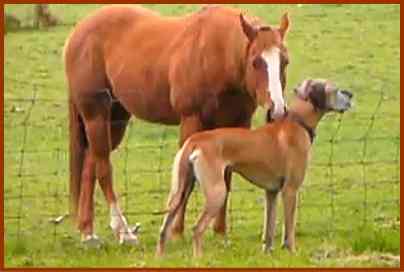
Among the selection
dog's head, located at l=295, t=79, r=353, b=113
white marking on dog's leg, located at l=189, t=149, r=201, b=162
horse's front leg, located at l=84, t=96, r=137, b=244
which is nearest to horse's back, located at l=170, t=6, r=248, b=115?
dog's head, located at l=295, t=79, r=353, b=113

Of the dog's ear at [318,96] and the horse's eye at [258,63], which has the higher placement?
the horse's eye at [258,63]

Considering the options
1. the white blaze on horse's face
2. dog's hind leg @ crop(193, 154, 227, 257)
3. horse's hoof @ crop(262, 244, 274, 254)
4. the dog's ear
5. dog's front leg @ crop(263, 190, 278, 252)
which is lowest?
horse's hoof @ crop(262, 244, 274, 254)

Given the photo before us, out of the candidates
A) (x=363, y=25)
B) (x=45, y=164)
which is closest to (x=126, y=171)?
(x=45, y=164)

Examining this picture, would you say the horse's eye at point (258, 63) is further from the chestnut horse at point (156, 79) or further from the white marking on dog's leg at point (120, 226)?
the white marking on dog's leg at point (120, 226)

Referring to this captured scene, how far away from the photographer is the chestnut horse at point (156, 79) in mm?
10859

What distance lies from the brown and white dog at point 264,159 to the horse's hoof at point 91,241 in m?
1.06

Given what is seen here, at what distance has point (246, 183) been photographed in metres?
14.6

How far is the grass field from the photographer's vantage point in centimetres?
1077

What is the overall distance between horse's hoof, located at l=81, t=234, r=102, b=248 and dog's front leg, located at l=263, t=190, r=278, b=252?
1481mm

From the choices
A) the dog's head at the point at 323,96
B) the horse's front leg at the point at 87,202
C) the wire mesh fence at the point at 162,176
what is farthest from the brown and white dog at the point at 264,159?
the horse's front leg at the point at 87,202

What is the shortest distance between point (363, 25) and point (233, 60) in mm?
12514

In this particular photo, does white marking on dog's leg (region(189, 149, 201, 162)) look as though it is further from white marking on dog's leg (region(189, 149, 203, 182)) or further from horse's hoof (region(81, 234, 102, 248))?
horse's hoof (region(81, 234, 102, 248))

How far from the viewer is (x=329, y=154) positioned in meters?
15.9

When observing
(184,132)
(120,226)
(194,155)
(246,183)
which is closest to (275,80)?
(194,155)
